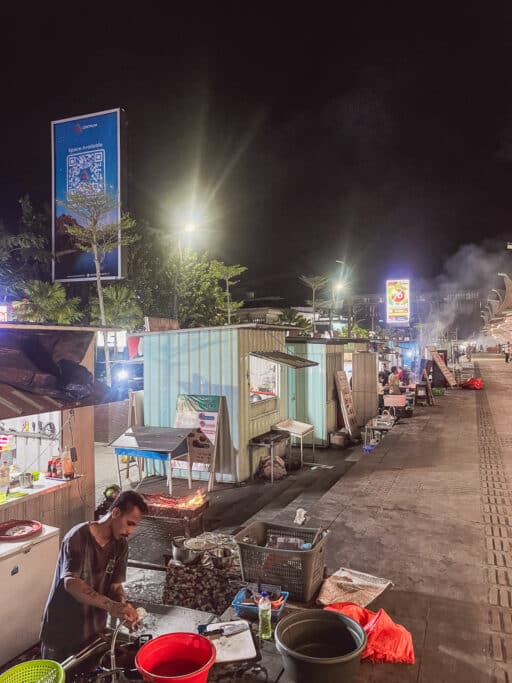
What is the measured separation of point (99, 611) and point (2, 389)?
2219 mm

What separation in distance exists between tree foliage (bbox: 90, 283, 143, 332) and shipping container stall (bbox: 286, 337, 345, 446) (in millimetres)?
12398

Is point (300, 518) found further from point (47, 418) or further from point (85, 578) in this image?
point (47, 418)

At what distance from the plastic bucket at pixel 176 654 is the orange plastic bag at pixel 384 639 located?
1206mm

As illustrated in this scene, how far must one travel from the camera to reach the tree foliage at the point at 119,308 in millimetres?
25359

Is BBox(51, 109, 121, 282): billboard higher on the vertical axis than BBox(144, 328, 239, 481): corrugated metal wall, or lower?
higher

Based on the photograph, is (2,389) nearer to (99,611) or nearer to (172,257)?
(99,611)

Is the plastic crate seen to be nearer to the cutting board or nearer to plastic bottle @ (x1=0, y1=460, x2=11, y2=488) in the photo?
the cutting board

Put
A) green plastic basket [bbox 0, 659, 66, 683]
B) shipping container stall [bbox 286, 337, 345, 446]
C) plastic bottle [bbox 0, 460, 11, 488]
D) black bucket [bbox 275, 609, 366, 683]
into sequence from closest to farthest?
1. green plastic basket [bbox 0, 659, 66, 683]
2. black bucket [bbox 275, 609, 366, 683]
3. plastic bottle [bbox 0, 460, 11, 488]
4. shipping container stall [bbox 286, 337, 345, 446]

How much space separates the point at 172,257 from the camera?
107 feet

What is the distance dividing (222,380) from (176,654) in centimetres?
817

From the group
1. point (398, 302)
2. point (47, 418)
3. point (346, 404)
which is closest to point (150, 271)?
point (346, 404)

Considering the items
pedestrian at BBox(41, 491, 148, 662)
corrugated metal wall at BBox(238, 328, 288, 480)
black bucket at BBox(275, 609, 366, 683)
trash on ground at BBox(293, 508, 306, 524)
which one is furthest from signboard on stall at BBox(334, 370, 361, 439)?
pedestrian at BBox(41, 491, 148, 662)

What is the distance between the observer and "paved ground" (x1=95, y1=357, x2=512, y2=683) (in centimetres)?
418

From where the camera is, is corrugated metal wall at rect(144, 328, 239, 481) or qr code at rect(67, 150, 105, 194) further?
qr code at rect(67, 150, 105, 194)
